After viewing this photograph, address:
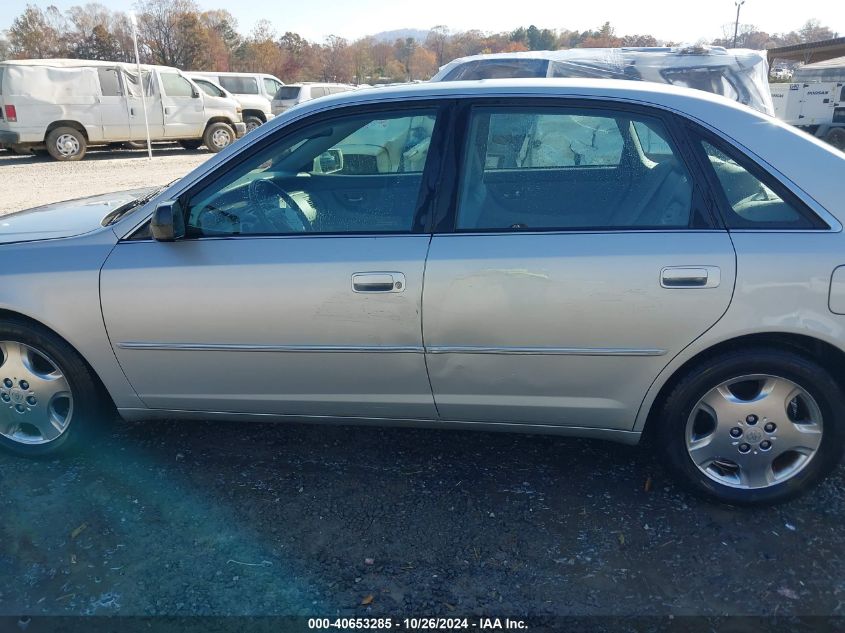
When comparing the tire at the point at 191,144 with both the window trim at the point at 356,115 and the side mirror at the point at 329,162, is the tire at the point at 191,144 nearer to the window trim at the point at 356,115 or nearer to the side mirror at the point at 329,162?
the side mirror at the point at 329,162

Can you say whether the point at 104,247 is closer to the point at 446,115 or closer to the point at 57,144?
the point at 446,115

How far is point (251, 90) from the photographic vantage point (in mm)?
22016

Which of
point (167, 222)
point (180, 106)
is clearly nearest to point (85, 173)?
point (180, 106)

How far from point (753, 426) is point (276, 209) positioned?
2158 mm

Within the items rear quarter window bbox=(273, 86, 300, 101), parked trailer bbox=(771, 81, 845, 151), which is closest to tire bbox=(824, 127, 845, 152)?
parked trailer bbox=(771, 81, 845, 151)

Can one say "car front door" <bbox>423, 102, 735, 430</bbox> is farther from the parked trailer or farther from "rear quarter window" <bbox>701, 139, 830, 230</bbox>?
the parked trailer

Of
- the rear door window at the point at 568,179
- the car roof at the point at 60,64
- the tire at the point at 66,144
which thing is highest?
the car roof at the point at 60,64

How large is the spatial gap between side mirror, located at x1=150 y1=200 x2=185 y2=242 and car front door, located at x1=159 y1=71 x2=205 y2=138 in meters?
15.1

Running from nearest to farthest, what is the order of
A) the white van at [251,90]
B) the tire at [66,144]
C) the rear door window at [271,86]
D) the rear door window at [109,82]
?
the tire at [66,144], the rear door window at [109,82], the white van at [251,90], the rear door window at [271,86]

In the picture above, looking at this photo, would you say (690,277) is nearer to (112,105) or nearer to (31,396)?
(31,396)

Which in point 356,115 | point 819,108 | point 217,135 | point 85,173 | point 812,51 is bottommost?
point 85,173

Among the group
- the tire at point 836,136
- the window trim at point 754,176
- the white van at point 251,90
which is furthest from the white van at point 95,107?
the tire at point 836,136

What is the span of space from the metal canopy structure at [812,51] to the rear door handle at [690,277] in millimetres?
33617

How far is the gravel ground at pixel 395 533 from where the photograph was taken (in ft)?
7.74
